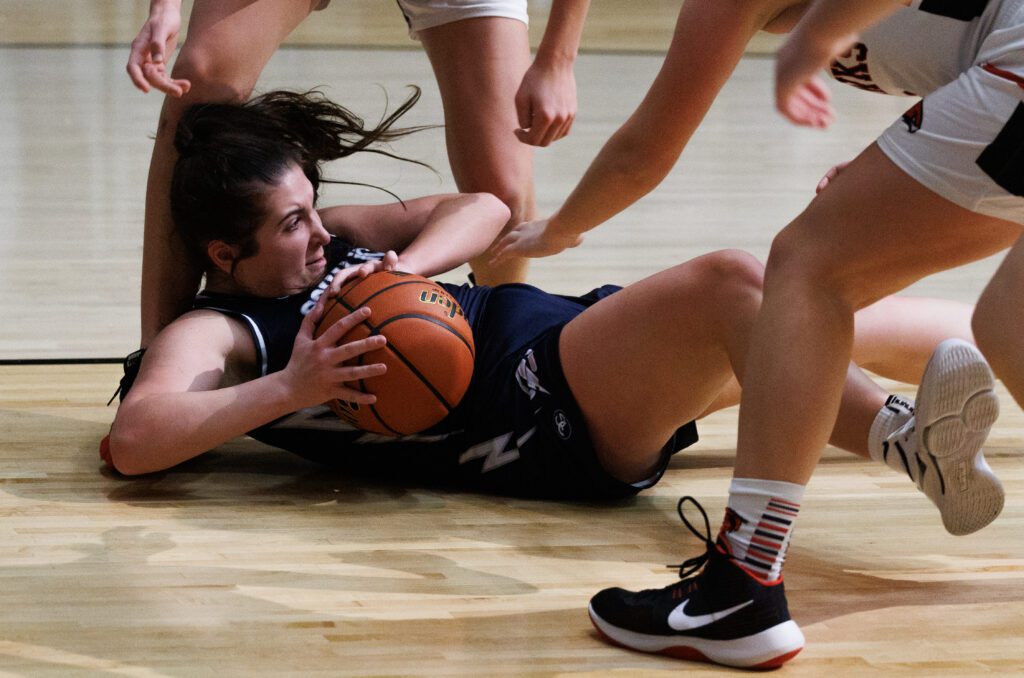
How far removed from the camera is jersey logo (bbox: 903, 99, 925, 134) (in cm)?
158

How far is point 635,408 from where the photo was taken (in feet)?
6.75

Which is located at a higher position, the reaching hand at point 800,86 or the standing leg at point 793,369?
the reaching hand at point 800,86

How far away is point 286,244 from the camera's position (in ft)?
7.48

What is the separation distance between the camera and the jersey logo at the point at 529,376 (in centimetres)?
215

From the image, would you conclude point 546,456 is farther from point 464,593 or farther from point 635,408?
point 464,593

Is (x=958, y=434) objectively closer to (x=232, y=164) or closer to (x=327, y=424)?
(x=327, y=424)

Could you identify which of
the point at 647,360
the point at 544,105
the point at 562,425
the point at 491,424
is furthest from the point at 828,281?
the point at 544,105

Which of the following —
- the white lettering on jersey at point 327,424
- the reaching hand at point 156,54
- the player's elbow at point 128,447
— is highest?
the reaching hand at point 156,54

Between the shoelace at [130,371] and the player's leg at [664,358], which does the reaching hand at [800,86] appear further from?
the shoelace at [130,371]

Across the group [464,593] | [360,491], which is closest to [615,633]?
[464,593]

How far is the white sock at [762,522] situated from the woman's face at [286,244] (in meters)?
0.94

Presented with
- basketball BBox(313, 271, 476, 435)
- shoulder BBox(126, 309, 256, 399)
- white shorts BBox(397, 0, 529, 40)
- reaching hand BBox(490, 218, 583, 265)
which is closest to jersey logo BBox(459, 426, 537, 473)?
basketball BBox(313, 271, 476, 435)

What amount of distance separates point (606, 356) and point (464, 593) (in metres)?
0.42

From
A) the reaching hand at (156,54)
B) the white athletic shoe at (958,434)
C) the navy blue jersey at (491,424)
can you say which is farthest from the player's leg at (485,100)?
the white athletic shoe at (958,434)
